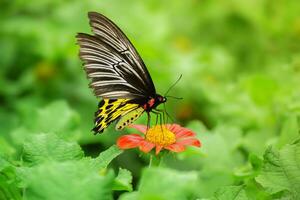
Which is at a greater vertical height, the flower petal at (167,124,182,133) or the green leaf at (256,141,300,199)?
the flower petal at (167,124,182,133)

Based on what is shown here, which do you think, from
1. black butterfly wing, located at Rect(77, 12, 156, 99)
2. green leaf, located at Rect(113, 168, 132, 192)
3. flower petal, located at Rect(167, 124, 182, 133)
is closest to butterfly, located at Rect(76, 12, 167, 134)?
black butterfly wing, located at Rect(77, 12, 156, 99)

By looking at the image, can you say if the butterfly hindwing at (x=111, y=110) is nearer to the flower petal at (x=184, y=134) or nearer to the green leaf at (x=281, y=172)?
the flower petal at (x=184, y=134)

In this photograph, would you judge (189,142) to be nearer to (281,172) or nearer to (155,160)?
(155,160)

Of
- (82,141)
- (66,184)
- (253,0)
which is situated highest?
(253,0)

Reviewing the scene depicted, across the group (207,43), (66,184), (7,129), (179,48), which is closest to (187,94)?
(179,48)

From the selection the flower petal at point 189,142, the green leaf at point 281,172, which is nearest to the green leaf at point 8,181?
the flower petal at point 189,142

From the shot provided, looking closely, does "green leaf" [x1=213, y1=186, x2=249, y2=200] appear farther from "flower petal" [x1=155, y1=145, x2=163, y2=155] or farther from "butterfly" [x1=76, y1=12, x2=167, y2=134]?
"butterfly" [x1=76, y1=12, x2=167, y2=134]

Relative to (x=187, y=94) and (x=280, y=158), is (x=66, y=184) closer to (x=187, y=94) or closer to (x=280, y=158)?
(x=280, y=158)

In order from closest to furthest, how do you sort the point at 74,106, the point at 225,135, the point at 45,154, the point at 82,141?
1. the point at 45,154
2. the point at 225,135
3. the point at 82,141
4. the point at 74,106
